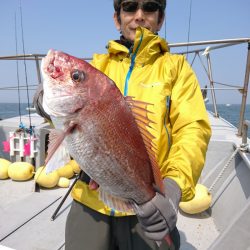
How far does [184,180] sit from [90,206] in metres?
0.63

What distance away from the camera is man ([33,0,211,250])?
5.20 feet

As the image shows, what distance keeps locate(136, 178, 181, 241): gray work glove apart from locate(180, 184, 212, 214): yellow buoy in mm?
2026

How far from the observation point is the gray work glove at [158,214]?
1337 mm

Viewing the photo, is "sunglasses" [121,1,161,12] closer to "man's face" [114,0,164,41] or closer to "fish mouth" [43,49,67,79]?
"man's face" [114,0,164,41]

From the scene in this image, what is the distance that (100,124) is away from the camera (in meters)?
1.34

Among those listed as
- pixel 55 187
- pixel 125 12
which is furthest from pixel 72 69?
pixel 55 187

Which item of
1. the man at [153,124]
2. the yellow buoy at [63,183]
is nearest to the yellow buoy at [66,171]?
the yellow buoy at [63,183]

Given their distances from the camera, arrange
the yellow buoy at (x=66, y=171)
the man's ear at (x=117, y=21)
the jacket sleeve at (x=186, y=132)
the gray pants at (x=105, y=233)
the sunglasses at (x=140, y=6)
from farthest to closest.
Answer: the yellow buoy at (x=66, y=171), the man's ear at (x=117, y=21), the sunglasses at (x=140, y=6), the gray pants at (x=105, y=233), the jacket sleeve at (x=186, y=132)

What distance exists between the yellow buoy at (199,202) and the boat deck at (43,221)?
12 cm

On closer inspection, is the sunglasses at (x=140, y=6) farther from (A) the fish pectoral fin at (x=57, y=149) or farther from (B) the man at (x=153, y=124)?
(A) the fish pectoral fin at (x=57, y=149)

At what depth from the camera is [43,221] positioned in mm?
3189

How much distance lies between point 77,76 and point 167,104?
0.63 m

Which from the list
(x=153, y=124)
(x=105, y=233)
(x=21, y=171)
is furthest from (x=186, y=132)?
(x=21, y=171)

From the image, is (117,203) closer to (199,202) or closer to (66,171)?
(199,202)
